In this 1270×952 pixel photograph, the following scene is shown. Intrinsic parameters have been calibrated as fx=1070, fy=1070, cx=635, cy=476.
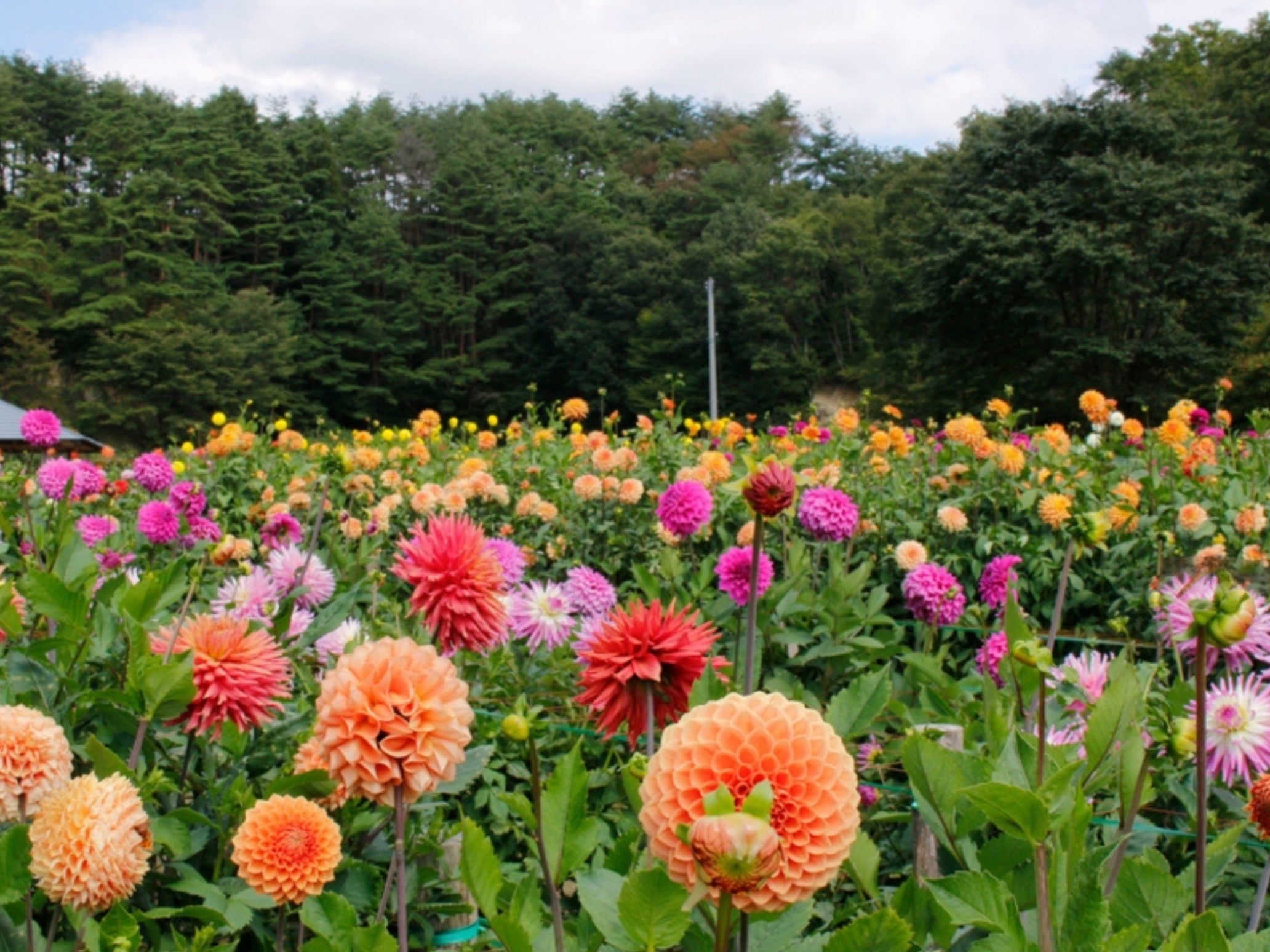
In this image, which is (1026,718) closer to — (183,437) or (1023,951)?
(1023,951)

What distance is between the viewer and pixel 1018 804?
1.98ft

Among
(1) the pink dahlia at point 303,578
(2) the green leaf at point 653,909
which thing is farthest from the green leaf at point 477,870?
(1) the pink dahlia at point 303,578

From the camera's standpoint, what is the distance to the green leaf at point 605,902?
635 mm

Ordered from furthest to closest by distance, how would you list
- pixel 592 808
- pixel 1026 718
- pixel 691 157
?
pixel 691 157, pixel 592 808, pixel 1026 718

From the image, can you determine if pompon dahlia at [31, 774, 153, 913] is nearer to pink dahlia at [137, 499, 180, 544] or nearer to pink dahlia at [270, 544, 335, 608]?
pink dahlia at [270, 544, 335, 608]

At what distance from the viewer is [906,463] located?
3.66m

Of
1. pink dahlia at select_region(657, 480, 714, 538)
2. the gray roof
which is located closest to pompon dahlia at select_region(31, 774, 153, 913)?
pink dahlia at select_region(657, 480, 714, 538)

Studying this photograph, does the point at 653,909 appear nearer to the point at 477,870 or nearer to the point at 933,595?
the point at 477,870

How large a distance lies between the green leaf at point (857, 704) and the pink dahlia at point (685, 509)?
43.4 inches

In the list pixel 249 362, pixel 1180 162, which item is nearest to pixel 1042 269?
pixel 1180 162

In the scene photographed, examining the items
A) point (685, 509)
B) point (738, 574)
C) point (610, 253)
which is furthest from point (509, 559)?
point (610, 253)

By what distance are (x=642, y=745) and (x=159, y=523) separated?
1.25 metres

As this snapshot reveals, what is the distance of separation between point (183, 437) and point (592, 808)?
85.2ft

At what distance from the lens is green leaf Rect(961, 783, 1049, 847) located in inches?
23.5
